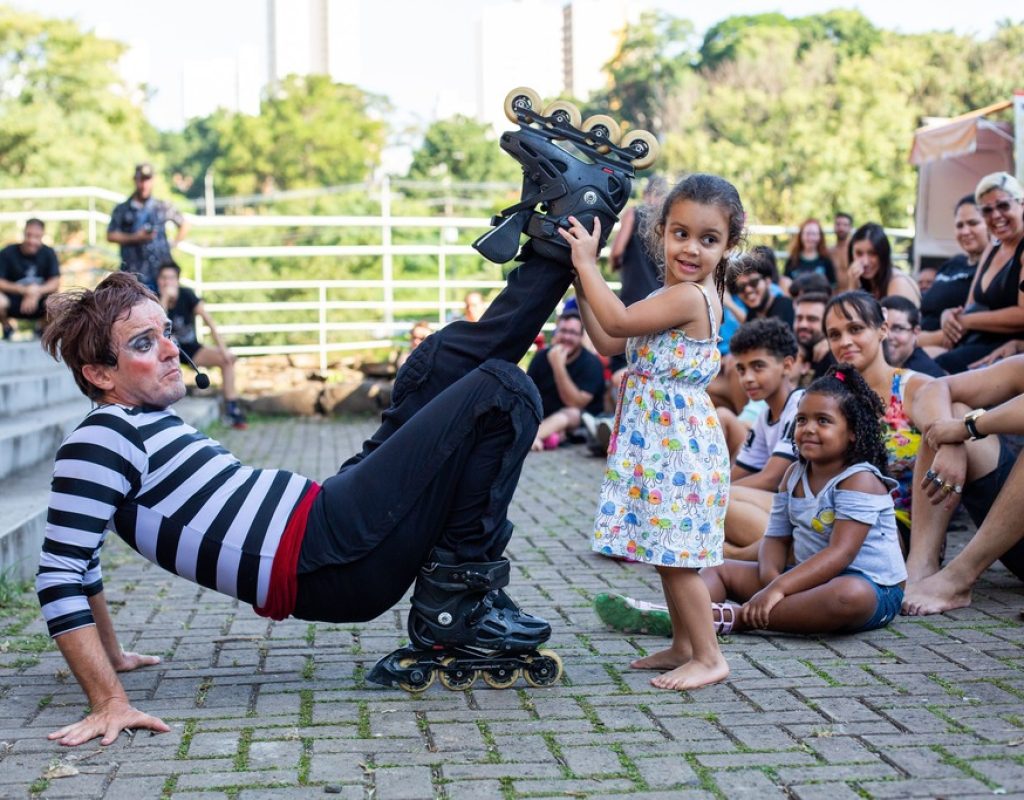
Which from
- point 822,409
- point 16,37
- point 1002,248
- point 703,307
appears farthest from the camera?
point 16,37

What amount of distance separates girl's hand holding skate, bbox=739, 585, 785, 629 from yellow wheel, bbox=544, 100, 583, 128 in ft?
5.89

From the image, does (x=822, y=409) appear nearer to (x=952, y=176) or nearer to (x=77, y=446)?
(x=77, y=446)

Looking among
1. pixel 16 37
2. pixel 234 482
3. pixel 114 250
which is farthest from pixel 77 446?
pixel 16 37

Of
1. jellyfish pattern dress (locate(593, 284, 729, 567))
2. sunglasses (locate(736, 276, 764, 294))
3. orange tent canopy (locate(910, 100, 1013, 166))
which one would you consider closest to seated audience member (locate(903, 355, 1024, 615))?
jellyfish pattern dress (locate(593, 284, 729, 567))

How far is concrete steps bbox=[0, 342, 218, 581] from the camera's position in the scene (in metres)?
5.30

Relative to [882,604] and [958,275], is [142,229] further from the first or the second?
[882,604]

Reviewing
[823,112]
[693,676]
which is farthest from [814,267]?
[823,112]

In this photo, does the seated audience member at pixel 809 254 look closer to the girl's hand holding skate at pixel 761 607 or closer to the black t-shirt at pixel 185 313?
the black t-shirt at pixel 185 313

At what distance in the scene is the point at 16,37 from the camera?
44094 mm

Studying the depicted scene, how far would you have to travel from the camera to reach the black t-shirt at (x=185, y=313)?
41.1 feet

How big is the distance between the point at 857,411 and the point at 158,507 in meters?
2.46

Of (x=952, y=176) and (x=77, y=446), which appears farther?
(x=952, y=176)

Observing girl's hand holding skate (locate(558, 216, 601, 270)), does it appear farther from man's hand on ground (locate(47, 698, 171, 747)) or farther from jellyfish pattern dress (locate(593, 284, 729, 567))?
man's hand on ground (locate(47, 698, 171, 747))

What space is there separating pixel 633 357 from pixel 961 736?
56.5 inches
